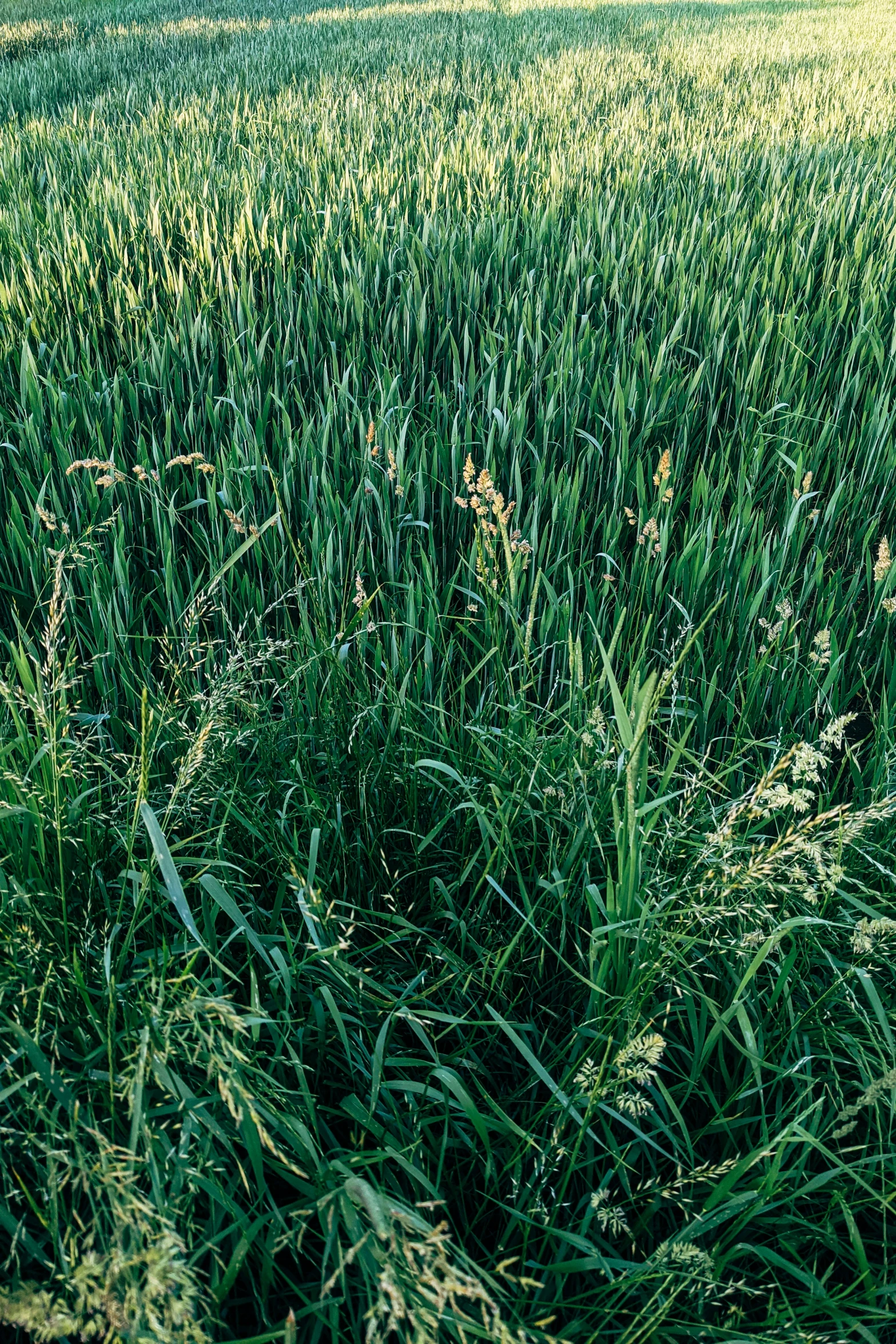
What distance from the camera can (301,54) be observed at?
27.2 ft

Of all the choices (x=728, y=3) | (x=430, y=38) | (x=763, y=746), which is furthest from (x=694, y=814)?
(x=728, y=3)

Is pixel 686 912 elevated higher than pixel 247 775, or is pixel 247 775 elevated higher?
pixel 247 775

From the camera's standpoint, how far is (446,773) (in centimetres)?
123

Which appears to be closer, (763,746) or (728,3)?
(763,746)

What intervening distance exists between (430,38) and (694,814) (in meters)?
10.7

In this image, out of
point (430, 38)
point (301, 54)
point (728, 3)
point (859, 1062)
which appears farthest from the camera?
point (728, 3)

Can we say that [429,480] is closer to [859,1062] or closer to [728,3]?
[859,1062]

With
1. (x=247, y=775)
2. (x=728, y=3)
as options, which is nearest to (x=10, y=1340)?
(x=247, y=775)

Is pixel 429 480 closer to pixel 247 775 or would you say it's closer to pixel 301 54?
pixel 247 775

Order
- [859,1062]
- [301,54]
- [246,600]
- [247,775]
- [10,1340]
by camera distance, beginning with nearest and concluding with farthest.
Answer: [10,1340]
[859,1062]
[247,775]
[246,600]
[301,54]

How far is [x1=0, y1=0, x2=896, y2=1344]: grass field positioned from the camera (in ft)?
2.49

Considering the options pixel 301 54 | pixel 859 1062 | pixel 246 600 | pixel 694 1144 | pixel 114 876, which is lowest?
pixel 694 1144

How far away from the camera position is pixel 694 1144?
937 mm

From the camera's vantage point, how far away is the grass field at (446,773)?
2.49ft
